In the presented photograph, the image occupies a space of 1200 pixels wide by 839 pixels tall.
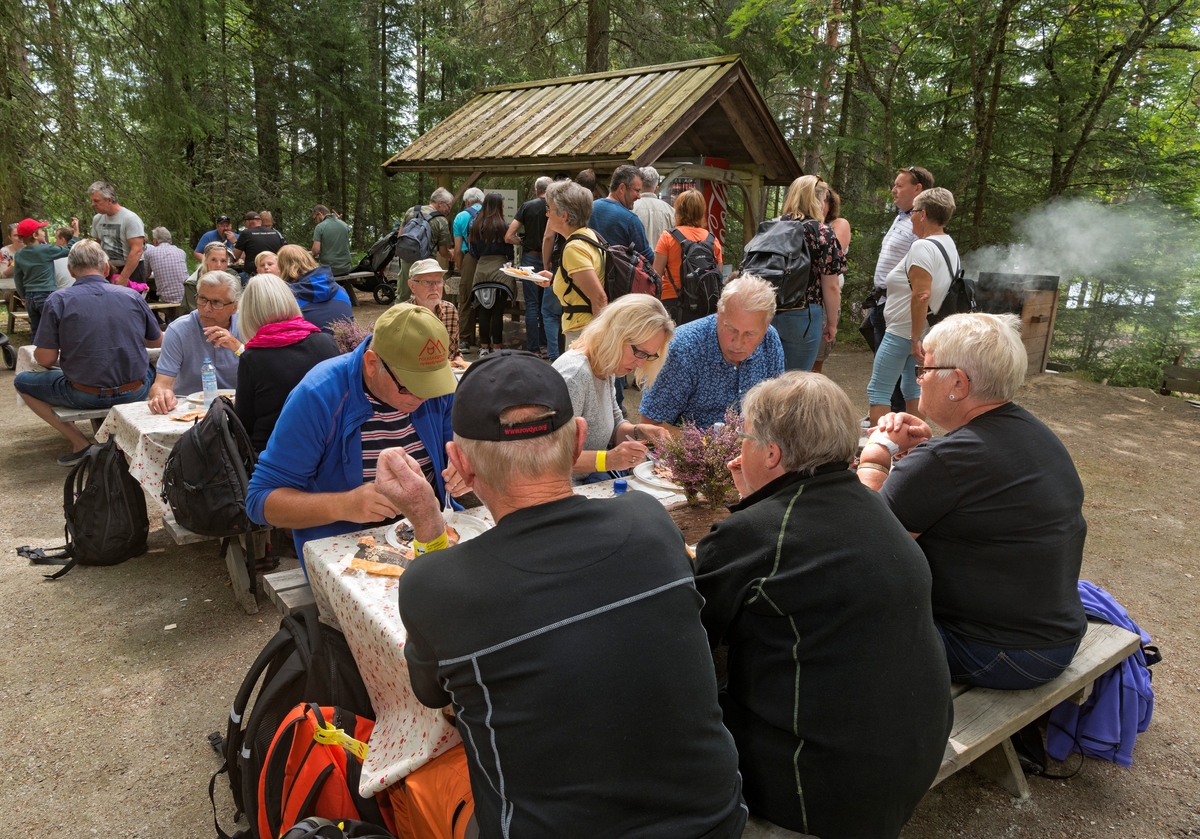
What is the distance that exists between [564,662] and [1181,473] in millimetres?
6768

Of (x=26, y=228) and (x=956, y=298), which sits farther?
(x=26, y=228)

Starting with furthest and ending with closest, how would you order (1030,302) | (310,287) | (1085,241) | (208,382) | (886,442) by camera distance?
(1085,241)
(1030,302)
(310,287)
(208,382)
(886,442)

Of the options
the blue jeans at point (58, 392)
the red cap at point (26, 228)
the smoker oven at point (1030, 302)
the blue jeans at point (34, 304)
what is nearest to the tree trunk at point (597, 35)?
the smoker oven at point (1030, 302)

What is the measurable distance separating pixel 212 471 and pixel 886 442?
2.74m

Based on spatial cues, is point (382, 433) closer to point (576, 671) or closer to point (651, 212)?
point (576, 671)

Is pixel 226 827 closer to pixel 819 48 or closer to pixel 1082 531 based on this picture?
pixel 1082 531

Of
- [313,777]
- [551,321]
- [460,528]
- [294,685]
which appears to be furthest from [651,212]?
[313,777]

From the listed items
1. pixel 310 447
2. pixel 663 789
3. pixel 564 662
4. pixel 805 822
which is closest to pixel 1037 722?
pixel 805 822

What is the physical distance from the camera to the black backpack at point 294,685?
2.20m

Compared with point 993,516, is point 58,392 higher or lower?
lower

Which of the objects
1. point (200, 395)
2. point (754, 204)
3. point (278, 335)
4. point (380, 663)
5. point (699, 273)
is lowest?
point (380, 663)

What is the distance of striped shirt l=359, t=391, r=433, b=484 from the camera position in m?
2.66

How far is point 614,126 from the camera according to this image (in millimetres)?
8438

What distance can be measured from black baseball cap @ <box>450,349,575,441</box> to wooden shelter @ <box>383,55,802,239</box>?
6673mm
